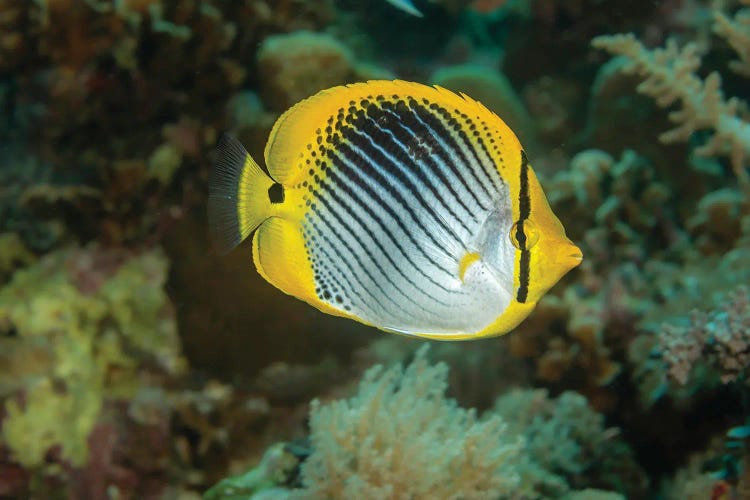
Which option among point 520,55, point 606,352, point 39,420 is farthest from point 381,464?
point 520,55

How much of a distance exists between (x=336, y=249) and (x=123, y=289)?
245 centimetres

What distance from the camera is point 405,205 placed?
46.3 inches

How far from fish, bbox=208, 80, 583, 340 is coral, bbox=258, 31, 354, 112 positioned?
7.51 ft

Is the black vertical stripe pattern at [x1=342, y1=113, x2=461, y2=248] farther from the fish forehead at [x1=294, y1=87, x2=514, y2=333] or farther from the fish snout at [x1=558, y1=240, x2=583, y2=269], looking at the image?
the fish snout at [x1=558, y1=240, x2=583, y2=269]

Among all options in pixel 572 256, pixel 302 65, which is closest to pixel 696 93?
pixel 302 65

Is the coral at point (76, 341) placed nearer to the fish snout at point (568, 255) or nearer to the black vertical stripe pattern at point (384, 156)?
the black vertical stripe pattern at point (384, 156)

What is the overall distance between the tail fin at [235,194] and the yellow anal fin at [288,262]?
45 millimetres

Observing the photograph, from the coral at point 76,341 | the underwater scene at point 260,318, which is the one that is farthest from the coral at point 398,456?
the coral at point 76,341

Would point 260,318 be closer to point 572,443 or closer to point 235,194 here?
point 572,443

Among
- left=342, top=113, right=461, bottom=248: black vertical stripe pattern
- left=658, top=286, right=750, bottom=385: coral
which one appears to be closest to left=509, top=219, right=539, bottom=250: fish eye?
left=342, top=113, right=461, bottom=248: black vertical stripe pattern

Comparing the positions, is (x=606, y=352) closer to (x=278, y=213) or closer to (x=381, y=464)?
(x=381, y=464)

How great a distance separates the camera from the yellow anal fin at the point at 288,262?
1.23 metres

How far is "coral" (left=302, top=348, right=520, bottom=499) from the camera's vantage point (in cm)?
219

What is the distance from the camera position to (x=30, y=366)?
310cm
